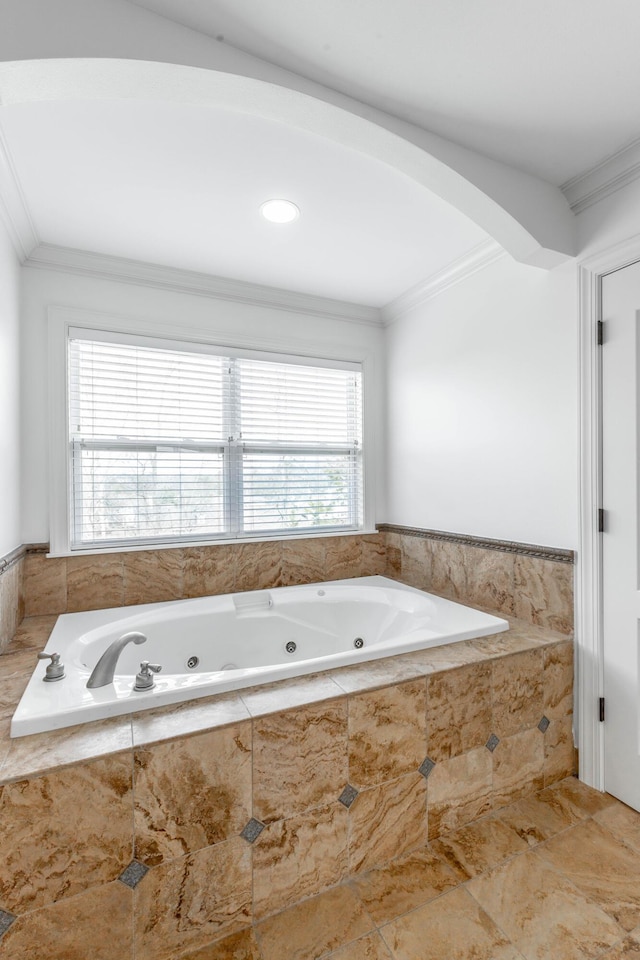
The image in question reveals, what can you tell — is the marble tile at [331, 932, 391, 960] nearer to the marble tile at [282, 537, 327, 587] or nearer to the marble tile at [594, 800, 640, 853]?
the marble tile at [594, 800, 640, 853]

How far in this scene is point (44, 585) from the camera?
2348 mm

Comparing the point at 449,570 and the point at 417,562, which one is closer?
the point at 449,570

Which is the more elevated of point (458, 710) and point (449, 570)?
point (449, 570)

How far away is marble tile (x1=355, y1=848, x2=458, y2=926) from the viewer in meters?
1.37

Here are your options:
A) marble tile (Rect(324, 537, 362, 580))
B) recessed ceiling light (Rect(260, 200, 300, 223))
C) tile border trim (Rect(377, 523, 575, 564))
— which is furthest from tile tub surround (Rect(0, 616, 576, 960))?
recessed ceiling light (Rect(260, 200, 300, 223))

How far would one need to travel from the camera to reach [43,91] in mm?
1219

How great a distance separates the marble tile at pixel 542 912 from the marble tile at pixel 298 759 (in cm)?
56

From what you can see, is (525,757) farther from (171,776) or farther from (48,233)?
(48,233)

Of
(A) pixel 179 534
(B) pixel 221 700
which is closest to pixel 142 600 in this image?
(A) pixel 179 534

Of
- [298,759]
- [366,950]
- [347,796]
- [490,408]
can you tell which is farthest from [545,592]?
[366,950]

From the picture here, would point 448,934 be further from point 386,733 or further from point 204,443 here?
point 204,443

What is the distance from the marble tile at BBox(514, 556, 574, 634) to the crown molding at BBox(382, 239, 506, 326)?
154cm

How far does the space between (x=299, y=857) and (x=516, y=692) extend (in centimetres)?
97

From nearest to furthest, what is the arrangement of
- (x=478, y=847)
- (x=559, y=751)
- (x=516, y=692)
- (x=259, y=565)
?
(x=478, y=847) → (x=516, y=692) → (x=559, y=751) → (x=259, y=565)
